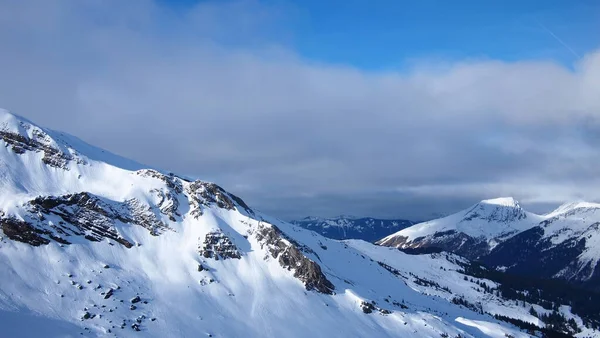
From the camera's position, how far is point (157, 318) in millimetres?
97375

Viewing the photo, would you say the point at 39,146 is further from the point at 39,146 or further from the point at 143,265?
the point at 143,265

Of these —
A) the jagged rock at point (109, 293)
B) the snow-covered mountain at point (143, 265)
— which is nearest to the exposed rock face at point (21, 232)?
the snow-covered mountain at point (143, 265)

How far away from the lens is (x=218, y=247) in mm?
127625

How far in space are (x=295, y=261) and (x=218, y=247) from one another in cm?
2232

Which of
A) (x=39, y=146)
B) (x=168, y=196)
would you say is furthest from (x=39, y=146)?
(x=168, y=196)

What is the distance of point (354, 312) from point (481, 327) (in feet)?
199

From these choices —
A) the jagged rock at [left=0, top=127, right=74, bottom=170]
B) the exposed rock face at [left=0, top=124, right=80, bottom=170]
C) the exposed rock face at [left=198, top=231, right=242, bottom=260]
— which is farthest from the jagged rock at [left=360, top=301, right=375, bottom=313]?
the exposed rock face at [left=0, top=124, right=80, bottom=170]

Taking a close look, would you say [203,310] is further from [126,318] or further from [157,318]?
[126,318]

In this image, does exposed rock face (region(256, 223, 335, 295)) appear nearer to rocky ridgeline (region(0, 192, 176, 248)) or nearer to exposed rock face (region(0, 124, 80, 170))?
rocky ridgeline (region(0, 192, 176, 248))

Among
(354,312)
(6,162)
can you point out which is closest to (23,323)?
(6,162)

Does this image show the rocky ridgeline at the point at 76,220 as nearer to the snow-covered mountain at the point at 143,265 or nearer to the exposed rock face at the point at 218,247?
the snow-covered mountain at the point at 143,265

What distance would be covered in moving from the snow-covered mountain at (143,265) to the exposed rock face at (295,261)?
314mm

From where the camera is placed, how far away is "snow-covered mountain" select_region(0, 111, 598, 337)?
306 ft

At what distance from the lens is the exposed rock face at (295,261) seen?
131m
